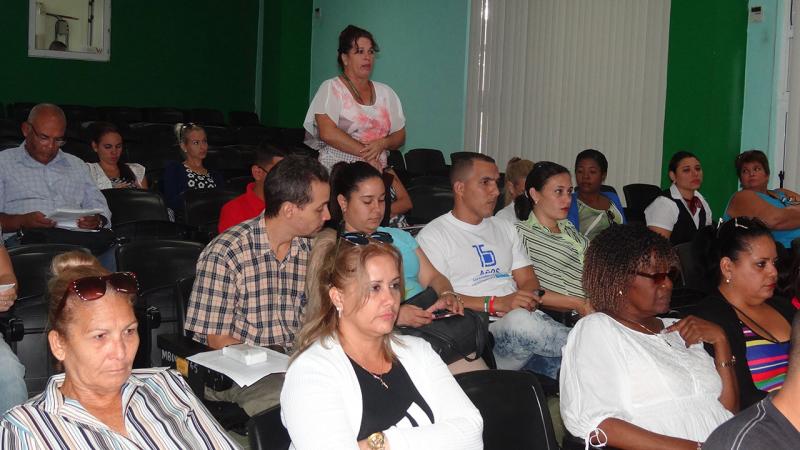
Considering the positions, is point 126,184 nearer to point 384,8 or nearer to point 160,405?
point 160,405

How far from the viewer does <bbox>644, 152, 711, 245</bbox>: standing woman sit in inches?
241

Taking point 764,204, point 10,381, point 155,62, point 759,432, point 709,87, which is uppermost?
point 155,62

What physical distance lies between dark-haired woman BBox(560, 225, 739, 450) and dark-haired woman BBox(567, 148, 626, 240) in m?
2.86

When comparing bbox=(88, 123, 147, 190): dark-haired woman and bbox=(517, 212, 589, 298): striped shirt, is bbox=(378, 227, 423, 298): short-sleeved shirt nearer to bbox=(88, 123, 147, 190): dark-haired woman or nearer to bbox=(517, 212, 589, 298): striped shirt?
bbox=(517, 212, 589, 298): striped shirt

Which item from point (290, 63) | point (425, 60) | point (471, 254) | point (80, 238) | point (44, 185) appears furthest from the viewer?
point (290, 63)

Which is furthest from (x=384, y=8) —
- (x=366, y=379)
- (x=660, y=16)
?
(x=366, y=379)

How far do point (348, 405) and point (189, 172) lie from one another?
463 cm

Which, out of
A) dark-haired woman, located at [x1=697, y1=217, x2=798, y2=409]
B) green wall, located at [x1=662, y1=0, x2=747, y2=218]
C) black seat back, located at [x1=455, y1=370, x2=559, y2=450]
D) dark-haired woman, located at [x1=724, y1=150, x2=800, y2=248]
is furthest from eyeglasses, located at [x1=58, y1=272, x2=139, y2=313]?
green wall, located at [x1=662, y1=0, x2=747, y2=218]

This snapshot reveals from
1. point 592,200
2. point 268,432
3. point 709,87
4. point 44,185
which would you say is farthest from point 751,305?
point 709,87

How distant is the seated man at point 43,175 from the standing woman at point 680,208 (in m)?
3.56

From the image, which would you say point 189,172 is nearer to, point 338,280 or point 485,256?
point 485,256

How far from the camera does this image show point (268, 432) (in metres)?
2.22

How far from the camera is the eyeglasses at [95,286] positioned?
6.98 ft

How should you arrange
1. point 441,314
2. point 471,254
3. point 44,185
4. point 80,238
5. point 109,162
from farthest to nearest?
point 109,162
point 44,185
point 80,238
point 471,254
point 441,314
